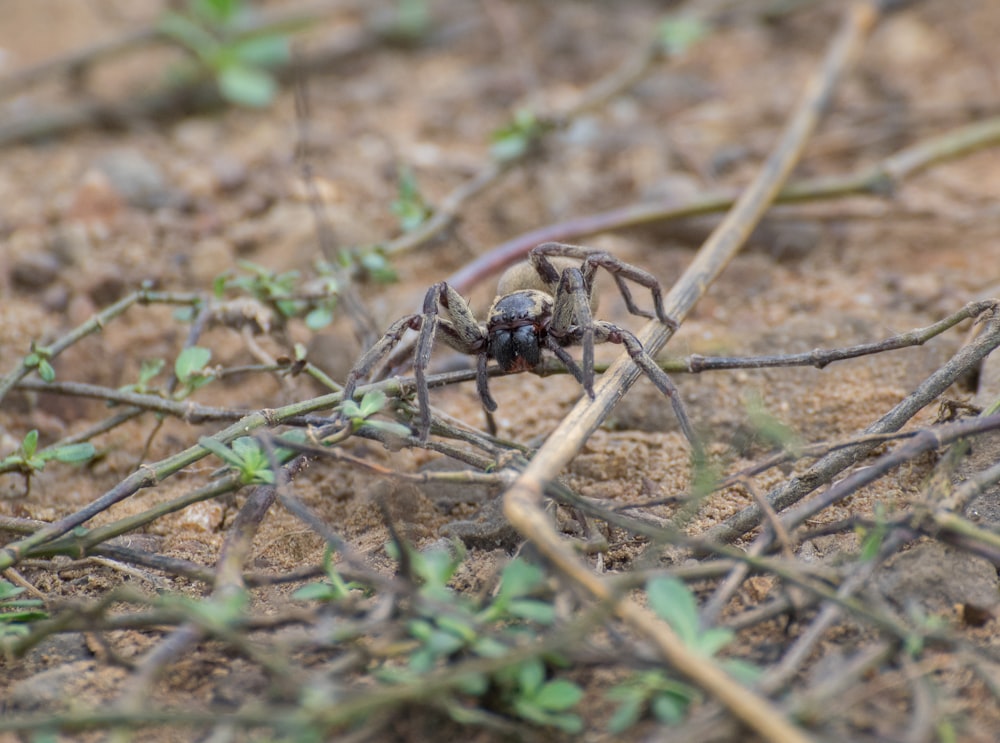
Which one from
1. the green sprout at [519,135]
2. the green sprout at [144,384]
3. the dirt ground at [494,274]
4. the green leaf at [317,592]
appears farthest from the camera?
the green sprout at [519,135]

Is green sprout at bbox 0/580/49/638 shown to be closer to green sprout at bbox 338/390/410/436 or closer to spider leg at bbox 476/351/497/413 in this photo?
green sprout at bbox 338/390/410/436

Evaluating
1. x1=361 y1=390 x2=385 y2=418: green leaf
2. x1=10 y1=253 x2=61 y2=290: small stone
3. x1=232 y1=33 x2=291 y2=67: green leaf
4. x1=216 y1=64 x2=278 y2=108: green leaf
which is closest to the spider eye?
x1=361 y1=390 x2=385 y2=418: green leaf

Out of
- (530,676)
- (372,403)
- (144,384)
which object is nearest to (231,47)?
(144,384)

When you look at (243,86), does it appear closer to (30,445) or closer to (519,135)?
(519,135)

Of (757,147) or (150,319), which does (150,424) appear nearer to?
(150,319)

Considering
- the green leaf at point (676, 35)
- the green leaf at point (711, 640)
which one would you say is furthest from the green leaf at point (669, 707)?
the green leaf at point (676, 35)

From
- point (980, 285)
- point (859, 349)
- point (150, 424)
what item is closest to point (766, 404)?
point (859, 349)

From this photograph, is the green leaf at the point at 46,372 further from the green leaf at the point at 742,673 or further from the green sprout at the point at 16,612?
the green leaf at the point at 742,673
